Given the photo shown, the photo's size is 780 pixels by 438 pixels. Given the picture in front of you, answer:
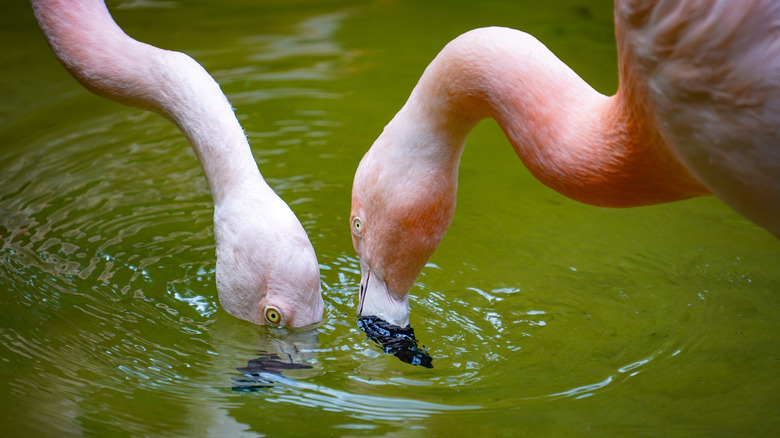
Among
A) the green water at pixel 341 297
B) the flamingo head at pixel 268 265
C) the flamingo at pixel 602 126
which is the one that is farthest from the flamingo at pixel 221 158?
the flamingo at pixel 602 126

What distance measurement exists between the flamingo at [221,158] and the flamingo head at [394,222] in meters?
0.26

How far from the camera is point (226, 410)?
3074 millimetres

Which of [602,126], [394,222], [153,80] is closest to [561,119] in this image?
[602,126]

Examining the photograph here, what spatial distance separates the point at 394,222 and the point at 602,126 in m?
0.96

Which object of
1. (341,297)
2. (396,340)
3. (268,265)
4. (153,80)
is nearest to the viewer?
(268,265)

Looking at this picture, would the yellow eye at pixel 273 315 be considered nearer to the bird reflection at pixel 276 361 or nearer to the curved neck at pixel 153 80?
the bird reflection at pixel 276 361

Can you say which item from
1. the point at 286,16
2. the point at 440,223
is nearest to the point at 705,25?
the point at 440,223

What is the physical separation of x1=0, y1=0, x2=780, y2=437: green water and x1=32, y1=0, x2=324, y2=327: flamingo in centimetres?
19

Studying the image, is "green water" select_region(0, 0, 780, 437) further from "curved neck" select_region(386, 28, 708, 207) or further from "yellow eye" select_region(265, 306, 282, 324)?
"curved neck" select_region(386, 28, 708, 207)

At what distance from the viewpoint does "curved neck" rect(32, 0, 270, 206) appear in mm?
3514

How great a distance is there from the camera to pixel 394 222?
336cm

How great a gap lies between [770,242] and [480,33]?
7.22 feet

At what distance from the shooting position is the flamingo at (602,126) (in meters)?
2.20

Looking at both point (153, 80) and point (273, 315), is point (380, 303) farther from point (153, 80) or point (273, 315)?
point (153, 80)
